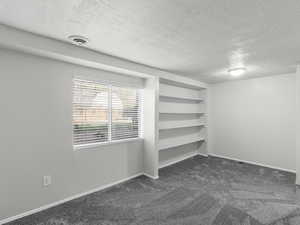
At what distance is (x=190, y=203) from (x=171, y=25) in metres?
2.53

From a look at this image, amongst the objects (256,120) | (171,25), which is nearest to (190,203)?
(171,25)

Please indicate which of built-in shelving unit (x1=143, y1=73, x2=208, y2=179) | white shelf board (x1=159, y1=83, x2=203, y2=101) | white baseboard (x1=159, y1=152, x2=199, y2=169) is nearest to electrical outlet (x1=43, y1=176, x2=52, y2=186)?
built-in shelving unit (x1=143, y1=73, x2=208, y2=179)

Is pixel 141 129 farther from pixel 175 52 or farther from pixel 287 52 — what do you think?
pixel 287 52

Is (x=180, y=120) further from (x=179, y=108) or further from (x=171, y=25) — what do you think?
(x=171, y=25)

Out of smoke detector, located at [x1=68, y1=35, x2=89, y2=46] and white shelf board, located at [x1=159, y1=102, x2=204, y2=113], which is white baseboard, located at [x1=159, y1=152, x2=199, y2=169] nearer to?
white shelf board, located at [x1=159, y1=102, x2=204, y2=113]

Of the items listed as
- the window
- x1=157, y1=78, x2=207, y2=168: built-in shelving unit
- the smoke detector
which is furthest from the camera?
x1=157, y1=78, x2=207, y2=168: built-in shelving unit

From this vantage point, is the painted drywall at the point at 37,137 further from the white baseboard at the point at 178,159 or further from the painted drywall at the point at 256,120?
the painted drywall at the point at 256,120

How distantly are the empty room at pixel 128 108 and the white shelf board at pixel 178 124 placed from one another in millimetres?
87

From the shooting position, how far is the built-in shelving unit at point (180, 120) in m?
4.09

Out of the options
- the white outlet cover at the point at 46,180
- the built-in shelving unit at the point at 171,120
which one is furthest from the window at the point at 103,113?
the white outlet cover at the point at 46,180

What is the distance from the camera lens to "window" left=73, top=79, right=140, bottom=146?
271 cm

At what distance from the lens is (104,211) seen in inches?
89.3

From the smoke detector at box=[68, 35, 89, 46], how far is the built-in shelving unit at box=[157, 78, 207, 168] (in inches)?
78.7

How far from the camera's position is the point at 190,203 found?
8.16 feet
